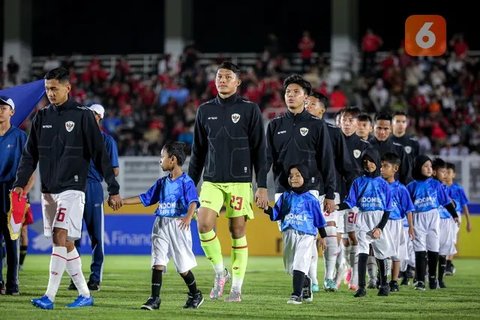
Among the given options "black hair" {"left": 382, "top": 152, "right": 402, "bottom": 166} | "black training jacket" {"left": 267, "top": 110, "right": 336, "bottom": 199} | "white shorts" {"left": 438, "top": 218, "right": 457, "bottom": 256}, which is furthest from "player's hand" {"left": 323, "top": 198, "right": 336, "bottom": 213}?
"white shorts" {"left": 438, "top": 218, "right": 457, "bottom": 256}

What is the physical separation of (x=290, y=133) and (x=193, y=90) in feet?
63.5

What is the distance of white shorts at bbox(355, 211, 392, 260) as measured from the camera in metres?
14.4

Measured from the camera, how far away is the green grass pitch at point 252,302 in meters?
11.3

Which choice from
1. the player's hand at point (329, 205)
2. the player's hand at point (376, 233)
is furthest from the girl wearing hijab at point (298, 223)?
the player's hand at point (376, 233)

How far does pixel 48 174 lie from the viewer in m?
11.5

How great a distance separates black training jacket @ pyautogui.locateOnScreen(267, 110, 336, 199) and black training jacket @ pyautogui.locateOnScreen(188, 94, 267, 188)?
54cm

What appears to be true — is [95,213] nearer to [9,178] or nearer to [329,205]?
[9,178]

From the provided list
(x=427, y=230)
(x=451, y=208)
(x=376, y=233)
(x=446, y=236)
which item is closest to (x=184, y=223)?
(x=376, y=233)

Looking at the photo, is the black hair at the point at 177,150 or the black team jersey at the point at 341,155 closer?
the black hair at the point at 177,150

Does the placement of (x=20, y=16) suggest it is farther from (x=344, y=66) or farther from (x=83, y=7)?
(x=344, y=66)

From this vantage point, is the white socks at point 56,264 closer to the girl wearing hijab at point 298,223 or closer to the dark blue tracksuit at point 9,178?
the dark blue tracksuit at point 9,178

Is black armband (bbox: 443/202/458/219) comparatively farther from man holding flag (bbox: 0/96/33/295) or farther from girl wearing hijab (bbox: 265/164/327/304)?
man holding flag (bbox: 0/96/33/295)

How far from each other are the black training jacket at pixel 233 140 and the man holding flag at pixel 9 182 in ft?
7.97

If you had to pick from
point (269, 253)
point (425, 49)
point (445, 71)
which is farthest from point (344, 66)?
point (425, 49)
